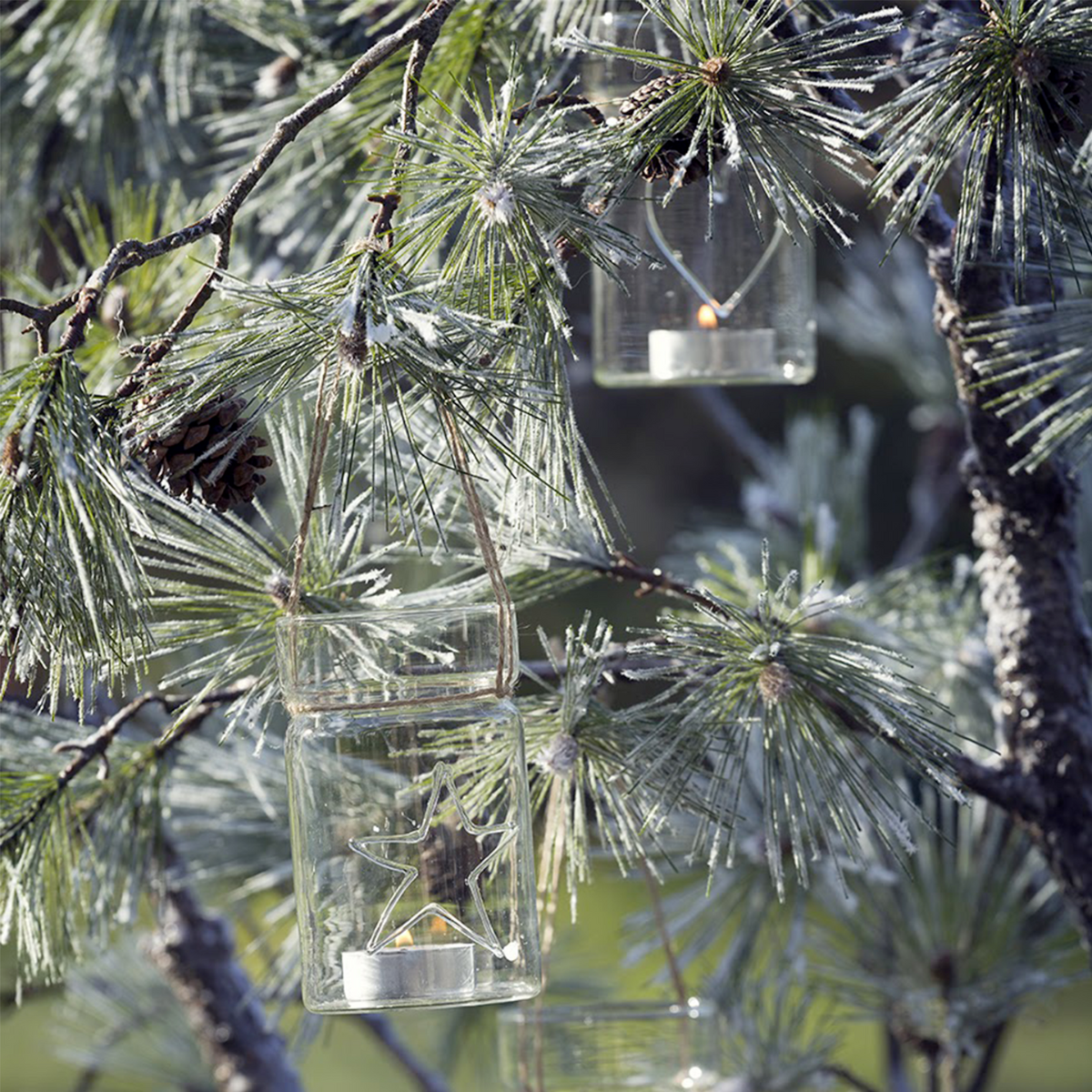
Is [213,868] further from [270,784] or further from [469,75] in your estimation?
[469,75]

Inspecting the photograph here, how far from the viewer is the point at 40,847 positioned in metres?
0.55

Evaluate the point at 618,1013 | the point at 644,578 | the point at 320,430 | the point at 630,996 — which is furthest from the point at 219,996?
the point at 630,996

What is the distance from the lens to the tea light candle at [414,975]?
16.3 inches

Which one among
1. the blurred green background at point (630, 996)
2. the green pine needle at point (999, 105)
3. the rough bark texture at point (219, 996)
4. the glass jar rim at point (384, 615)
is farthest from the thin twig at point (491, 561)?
the blurred green background at point (630, 996)

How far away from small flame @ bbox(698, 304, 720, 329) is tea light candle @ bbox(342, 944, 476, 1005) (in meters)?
0.28

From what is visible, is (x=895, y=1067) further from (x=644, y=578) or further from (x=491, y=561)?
(x=491, y=561)

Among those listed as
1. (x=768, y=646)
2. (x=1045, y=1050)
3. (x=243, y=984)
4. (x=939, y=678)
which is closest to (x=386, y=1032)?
(x=243, y=984)

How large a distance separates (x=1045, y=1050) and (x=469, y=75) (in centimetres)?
283

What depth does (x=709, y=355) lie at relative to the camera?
23.4 inches

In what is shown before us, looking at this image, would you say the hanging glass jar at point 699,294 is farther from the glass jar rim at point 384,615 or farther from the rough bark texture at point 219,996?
the rough bark texture at point 219,996

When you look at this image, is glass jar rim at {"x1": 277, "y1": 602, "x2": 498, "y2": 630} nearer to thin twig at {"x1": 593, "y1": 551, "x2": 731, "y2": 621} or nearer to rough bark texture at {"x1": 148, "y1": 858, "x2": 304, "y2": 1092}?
thin twig at {"x1": 593, "y1": 551, "x2": 731, "y2": 621}

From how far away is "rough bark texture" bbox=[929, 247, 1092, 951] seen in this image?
22.2 inches

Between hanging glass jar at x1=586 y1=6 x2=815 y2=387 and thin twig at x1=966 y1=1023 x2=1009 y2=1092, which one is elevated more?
hanging glass jar at x1=586 y1=6 x2=815 y2=387

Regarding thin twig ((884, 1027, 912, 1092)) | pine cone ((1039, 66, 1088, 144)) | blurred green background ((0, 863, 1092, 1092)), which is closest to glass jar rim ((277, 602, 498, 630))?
pine cone ((1039, 66, 1088, 144))
